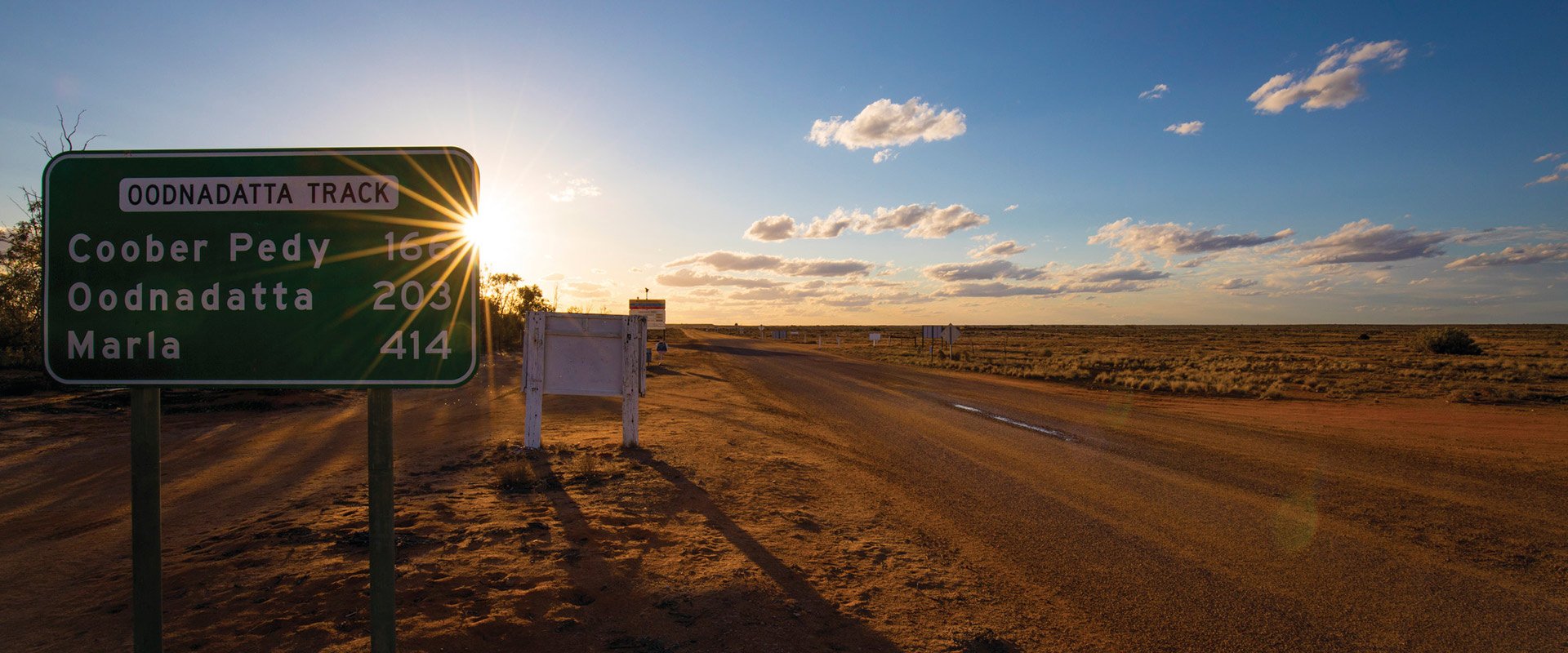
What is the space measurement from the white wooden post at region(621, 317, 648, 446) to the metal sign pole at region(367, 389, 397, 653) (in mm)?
6425

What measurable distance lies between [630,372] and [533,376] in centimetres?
126

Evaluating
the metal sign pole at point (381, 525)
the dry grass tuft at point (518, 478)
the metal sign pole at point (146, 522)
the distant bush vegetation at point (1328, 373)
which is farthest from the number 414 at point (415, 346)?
the distant bush vegetation at point (1328, 373)

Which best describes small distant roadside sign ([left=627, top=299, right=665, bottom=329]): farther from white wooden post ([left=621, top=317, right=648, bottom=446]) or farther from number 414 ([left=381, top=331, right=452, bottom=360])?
number 414 ([left=381, top=331, right=452, bottom=360])

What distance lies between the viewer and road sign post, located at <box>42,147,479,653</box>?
2465 millimetres

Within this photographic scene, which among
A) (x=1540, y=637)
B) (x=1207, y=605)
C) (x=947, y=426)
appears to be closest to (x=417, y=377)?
(x=1207, y=605)

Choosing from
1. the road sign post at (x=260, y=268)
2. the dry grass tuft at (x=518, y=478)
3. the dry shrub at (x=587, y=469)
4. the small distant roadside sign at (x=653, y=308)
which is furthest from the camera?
the small distant roadside sign at (x=653, y=308)

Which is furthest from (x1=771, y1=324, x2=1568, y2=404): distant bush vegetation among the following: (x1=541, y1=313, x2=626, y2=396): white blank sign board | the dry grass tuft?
the dry grass tuft

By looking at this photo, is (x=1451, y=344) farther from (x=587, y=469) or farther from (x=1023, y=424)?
(x=587, y=469)

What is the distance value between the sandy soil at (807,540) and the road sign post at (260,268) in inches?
75.2

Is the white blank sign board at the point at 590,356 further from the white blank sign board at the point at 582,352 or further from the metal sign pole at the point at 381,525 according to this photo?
the metal sign pole at the point at 381,525

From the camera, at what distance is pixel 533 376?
8812 mm

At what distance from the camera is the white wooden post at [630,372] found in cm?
885

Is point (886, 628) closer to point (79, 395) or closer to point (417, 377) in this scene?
point (417, 377)

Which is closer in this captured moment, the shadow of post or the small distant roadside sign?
the shadow of post
